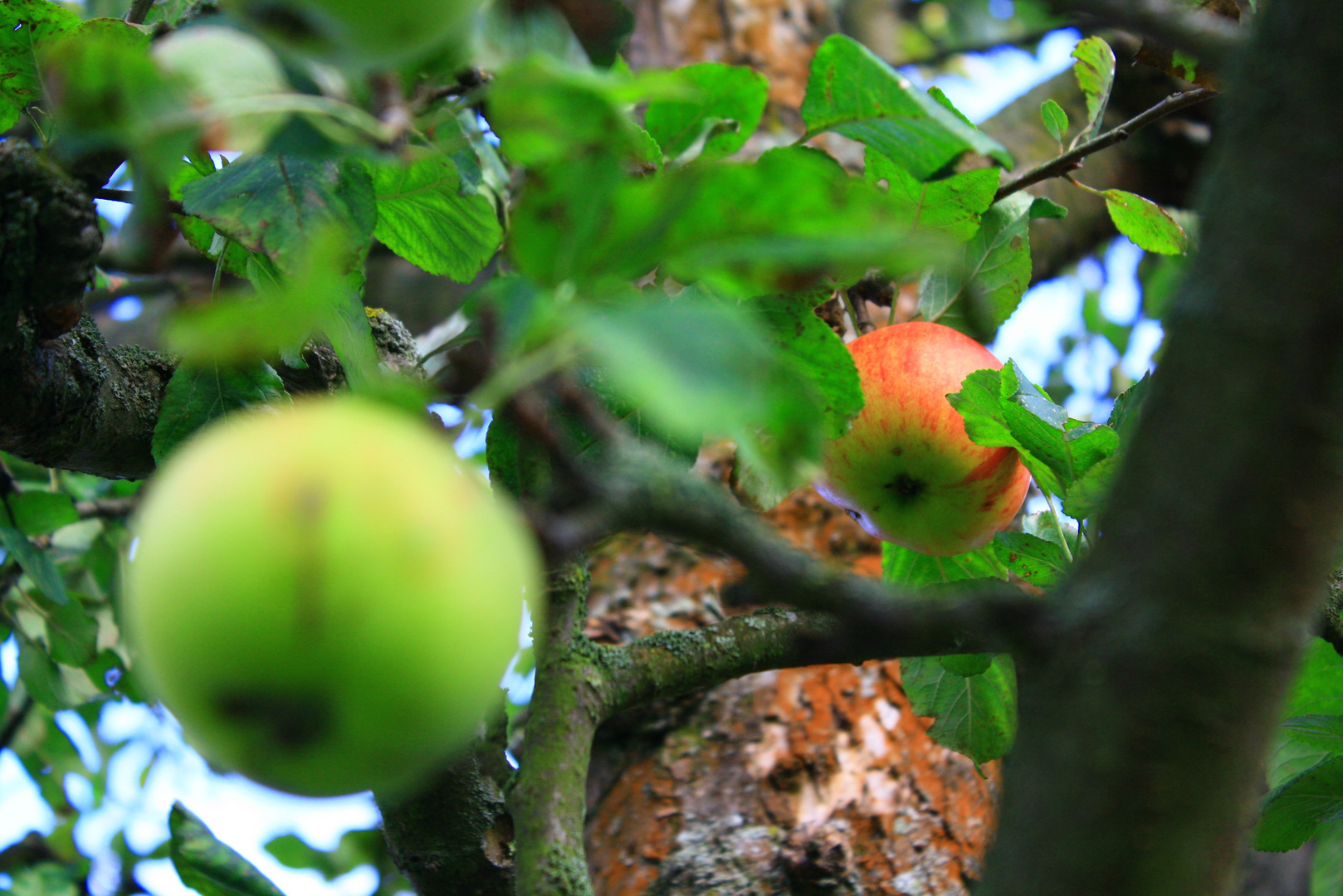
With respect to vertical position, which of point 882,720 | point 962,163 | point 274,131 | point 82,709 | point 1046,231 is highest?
point 274,131

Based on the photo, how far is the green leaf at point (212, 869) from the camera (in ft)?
3.27

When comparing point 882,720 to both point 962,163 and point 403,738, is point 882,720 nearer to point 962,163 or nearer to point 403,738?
point 962,163

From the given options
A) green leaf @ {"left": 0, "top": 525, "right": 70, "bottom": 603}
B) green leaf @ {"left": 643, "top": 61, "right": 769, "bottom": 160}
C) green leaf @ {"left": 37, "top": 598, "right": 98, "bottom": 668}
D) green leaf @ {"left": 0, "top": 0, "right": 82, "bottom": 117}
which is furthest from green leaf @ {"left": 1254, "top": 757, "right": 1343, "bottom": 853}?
green leaf @ {"left": 37, "top": 598, "right": 98, "bottom": 668}

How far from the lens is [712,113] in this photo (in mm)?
894

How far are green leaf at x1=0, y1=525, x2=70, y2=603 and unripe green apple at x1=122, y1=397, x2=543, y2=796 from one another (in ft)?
3.20

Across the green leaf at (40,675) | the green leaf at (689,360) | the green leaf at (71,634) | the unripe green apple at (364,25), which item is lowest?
the green leaf at (40,675)

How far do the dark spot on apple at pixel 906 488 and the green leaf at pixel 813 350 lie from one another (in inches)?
9.8

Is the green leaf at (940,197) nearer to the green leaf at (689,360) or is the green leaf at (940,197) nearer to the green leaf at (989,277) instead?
the green leaf at (989,277)

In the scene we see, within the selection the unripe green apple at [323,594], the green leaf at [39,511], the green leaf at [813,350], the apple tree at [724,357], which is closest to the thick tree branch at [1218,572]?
the apple tree at [724,357]

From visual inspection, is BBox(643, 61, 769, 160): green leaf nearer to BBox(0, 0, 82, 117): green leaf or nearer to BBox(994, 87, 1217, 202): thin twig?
BBox(994, 87, 1217, 202): thin twig

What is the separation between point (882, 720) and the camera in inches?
55.6

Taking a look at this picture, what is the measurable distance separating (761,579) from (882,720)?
3.48 ft

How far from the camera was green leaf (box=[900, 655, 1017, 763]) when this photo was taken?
1.05 m

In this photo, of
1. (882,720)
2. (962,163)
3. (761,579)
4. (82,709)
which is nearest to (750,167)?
(761,579)
